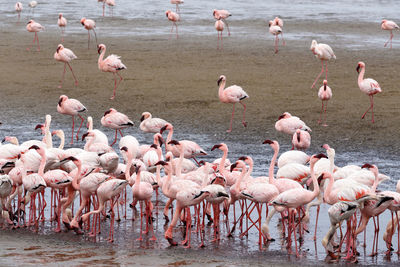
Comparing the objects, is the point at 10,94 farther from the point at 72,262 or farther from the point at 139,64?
the point at 72,262

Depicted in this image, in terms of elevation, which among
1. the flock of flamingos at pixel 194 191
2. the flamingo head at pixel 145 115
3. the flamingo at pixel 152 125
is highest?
the flamingo head at pixel 145 115

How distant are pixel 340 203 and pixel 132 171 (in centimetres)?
286

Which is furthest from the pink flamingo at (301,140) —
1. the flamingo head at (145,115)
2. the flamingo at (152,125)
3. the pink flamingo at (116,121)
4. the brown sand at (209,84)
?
the pink flamingo at (116,121)

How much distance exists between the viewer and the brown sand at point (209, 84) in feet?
42.6

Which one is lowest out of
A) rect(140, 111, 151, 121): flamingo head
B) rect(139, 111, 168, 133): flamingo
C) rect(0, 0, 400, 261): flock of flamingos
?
rect(0, 0, 400, 261): flock of flamingos

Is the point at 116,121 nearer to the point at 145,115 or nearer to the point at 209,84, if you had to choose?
the point at 145,115

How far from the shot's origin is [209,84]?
632 inches

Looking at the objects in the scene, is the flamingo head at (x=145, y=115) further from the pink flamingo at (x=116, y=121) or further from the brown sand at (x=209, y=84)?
the brown sand at (x=209, y=84)

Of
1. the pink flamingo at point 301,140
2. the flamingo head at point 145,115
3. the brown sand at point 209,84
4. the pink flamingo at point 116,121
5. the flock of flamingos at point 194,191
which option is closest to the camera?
the flock of flamingos at point 194,191

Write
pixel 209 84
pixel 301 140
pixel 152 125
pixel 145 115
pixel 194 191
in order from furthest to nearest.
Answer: pixel 209 84 → pixel 145 115 → pixel 152 125 → pixel 301 140 → pixel 194 191

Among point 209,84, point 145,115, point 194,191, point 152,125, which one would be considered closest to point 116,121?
point 145,115

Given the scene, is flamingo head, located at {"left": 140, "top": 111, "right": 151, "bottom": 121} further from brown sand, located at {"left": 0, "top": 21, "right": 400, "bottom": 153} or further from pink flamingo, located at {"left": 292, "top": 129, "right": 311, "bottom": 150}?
pink flamingo, located at {"left": 292, "top": 129, "right": 311, "bottom": 150}

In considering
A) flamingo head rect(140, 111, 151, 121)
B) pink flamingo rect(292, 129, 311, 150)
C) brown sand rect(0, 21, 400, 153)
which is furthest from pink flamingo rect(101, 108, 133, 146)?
pink flamingo rect(292, 129, 311, 150)

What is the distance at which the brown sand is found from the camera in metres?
13.0
